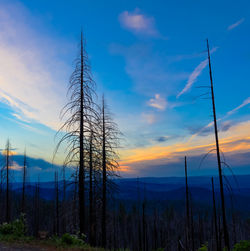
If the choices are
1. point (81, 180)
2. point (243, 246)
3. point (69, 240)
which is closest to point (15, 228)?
point (69, 240)

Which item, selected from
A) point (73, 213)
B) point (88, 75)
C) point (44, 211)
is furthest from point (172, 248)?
point (88, 75)

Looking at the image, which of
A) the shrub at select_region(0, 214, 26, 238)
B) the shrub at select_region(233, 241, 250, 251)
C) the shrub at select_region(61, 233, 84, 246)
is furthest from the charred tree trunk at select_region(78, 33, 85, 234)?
the shrub at select_region(233, 241, 250, 251)

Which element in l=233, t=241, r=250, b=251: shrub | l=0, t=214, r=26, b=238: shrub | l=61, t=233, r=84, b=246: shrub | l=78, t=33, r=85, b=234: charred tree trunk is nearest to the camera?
l=233, t=241, r=250, b=251: shrub

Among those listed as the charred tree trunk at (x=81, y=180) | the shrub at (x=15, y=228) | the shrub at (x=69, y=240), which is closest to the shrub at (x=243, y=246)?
the shrub at (x=69, y=240)

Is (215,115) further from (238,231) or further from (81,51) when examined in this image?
(238,231)

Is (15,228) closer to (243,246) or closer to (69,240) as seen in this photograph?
(69,240)

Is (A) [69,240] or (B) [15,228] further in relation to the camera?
(B) [15,228]

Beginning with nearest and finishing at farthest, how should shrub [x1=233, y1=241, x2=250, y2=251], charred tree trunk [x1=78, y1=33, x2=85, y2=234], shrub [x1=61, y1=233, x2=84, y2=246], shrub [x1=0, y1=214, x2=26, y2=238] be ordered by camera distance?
shrub [x1=233, y1=241, x2=250, y2=251] → shrub [x1=61, y1=233, x2=84, y2=246] → shrub [x1=0, y1=214, x2=26, y2=238] → charred tree trunk [x1=78, y1=33, x2=85, y2=234]

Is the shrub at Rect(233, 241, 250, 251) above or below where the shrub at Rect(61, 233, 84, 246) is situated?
below

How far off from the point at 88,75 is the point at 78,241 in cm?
1106

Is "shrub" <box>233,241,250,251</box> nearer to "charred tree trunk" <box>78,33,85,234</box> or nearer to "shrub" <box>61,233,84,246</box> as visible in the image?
"shrub" <box>61,233,84,246</box>

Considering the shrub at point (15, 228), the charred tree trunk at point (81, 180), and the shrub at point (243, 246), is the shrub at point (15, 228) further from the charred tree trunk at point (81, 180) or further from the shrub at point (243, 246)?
the shrub at point (243, 246)

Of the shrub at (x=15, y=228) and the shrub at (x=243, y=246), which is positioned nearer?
the shrub at (x=243, y=246)

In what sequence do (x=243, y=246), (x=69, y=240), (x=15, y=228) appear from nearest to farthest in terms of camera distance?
(x=243, y=246) → (x=69, y=240) → (x=15, y=228)
